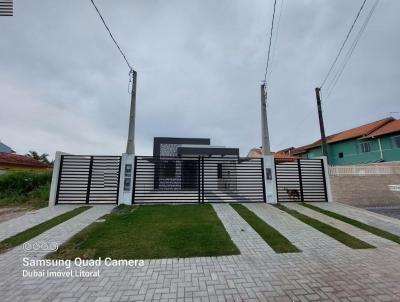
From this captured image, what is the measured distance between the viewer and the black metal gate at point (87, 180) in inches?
356

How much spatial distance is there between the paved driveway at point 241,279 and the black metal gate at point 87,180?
495 cm

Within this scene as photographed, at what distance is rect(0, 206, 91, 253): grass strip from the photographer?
4.54m

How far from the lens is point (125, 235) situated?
5.06 metres

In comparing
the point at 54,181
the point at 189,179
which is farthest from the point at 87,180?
the point at 189,179

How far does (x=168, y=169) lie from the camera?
9.84 metres

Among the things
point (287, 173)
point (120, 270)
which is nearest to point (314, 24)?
point (287, 173)

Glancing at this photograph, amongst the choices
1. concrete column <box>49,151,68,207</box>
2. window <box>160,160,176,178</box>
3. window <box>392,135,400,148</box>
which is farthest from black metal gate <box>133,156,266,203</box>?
window <box>392,135,400,148</box>

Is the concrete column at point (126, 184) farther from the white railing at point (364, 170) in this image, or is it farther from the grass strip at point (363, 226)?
the white railing at point (364, 170)

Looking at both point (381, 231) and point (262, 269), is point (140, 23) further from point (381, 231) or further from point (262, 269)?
point (381, 231)

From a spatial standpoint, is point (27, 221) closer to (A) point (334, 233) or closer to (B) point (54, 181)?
(B) point (54, 181)

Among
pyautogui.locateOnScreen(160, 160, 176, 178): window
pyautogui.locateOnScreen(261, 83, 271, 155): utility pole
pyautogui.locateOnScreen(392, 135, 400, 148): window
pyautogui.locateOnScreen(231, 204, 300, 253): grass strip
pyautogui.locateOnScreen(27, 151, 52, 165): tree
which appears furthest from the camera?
pyautogui.locateOnScreen(27, 151, 52, 165): tree

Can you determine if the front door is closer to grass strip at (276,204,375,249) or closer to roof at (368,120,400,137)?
grass strip at (276,204,375,249)

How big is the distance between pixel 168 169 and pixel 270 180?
5077 millimetres

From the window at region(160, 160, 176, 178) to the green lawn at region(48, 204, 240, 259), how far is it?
283 centimetres
